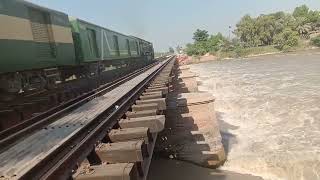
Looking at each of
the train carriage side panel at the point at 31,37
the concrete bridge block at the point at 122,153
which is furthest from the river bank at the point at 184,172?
the concrete bridge block at the point at 122,153

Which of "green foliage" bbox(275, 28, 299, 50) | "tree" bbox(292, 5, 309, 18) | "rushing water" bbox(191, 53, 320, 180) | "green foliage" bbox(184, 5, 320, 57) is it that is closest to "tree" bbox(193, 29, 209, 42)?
"green foliage" bbox(184, 5, 320, 57)

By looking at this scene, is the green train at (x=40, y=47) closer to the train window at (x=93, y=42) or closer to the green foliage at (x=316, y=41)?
the train window at (x=93, y=42)

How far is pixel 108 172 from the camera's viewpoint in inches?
171

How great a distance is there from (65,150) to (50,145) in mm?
411

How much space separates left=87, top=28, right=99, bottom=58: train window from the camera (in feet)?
66.0

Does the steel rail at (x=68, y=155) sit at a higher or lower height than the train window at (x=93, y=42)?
lower

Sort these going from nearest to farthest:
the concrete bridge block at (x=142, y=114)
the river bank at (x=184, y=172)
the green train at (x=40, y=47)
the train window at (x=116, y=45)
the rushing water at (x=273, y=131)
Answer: the concrete bridge block at (x=142, y=114) < the green train at (x=40, y=47) < the river bank at (x=184, y=172) < the rushing water at (x=273, y=131) < the train window at (x=116, y=45)

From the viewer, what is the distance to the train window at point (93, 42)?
2011cm

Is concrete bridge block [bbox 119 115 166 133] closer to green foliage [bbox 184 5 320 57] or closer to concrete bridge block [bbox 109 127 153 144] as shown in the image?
concrete bridge block [bbox 109 127 153 144]

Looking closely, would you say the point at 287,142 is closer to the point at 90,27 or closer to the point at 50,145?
the point at 90,27

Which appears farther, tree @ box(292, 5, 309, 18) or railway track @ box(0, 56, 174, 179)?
tree @ box(292, 5, 309, 18)

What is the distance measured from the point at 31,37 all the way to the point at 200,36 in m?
130

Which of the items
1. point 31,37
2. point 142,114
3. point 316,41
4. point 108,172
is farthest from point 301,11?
point 108,172

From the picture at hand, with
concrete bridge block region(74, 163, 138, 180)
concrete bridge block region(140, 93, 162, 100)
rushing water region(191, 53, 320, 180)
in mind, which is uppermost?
concrete bridge block region(74, 163, 138, 180)
